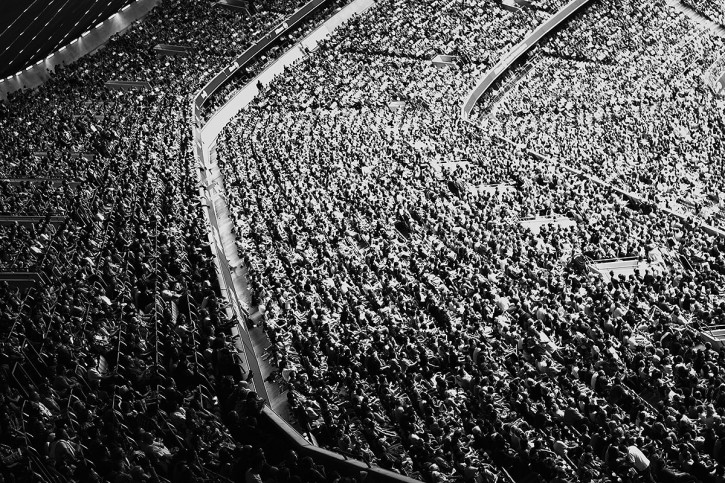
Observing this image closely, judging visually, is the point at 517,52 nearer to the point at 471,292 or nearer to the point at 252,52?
the point at 252,52

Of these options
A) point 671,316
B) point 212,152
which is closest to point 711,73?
point 212,152

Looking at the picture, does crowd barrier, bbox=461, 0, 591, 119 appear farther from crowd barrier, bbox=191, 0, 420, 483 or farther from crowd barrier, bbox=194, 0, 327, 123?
crowd barrier, bbox=194, 0, 327, 123

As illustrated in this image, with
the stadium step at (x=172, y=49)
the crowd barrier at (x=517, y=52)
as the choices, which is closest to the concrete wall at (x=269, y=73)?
the stadium step at (x=172, y=49)

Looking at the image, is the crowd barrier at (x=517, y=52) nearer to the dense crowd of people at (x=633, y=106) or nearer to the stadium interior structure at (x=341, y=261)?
the stadium interior structure at (x=341, y=261)

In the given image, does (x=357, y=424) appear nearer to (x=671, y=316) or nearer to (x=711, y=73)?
(x=671, y=316)

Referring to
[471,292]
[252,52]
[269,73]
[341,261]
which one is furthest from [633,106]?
[471,292]

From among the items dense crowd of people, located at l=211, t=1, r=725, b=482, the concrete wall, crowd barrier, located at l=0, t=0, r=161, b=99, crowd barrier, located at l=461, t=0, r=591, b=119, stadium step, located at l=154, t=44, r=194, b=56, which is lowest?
dense crowd of people, located at l=211, t=1, r=725, b=482

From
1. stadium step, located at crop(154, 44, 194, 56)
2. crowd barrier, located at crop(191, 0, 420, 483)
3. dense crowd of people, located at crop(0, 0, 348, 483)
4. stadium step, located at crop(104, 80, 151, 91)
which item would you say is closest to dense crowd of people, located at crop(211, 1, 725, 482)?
crowd barrier, located at crop(191, 0, 420, 483)
